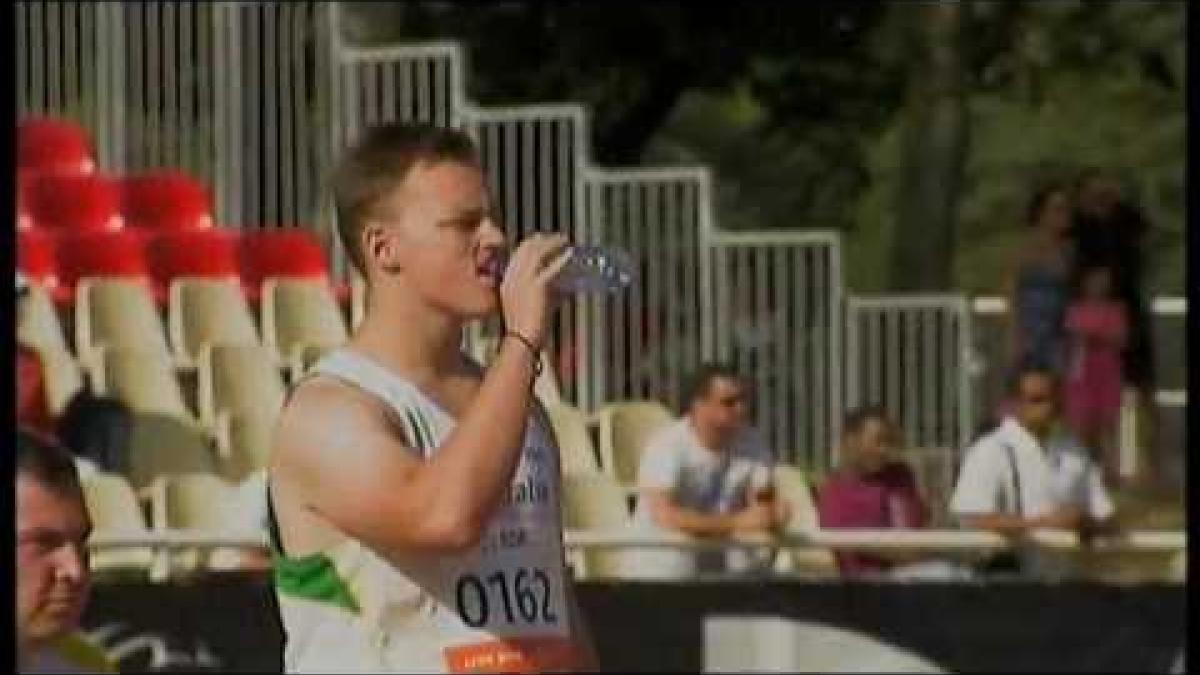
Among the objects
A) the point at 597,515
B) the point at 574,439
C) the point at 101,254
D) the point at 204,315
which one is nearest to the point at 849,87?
the point at 101,254

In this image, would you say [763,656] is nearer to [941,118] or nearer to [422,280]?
[422,280]

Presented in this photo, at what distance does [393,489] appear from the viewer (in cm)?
428

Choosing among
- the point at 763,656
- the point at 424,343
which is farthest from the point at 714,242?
the point at 424,343

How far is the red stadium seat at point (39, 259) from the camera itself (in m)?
12.1

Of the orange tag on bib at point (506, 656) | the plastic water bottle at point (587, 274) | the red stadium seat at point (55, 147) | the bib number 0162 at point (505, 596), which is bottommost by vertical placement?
the red stadium seat at point (55, 147)

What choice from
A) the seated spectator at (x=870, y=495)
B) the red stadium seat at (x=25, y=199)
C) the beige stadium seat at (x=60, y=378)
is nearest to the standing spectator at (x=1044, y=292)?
the seated spectator at (x=870, y=495)

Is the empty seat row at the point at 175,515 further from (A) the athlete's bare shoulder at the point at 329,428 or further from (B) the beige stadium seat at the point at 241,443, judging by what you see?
(A) the athlete's bare shoulder at the point at 329,428

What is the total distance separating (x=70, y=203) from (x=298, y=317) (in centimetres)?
162

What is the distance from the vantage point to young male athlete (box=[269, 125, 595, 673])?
14.2 ft

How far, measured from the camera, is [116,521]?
1015 cm

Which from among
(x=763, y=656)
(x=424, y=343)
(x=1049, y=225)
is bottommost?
(x=763, y=656)

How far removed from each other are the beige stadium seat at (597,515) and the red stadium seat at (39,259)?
206 centimetres

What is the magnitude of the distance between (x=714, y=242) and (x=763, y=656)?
8.97 ft

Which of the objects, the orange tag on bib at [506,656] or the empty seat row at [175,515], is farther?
the empty seat row at [175,515]
